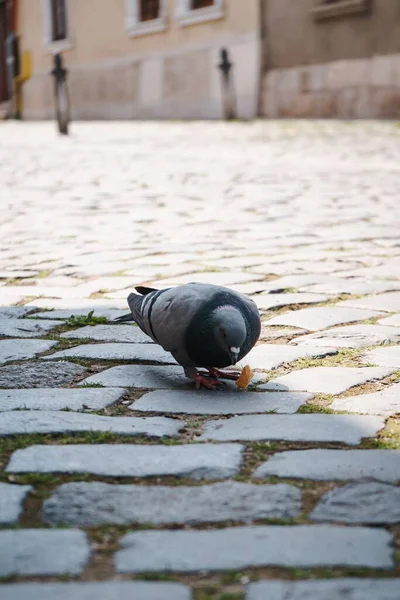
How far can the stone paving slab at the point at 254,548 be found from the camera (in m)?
1.81

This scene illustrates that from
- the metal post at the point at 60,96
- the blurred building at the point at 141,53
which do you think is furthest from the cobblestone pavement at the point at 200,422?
the blurred building at the point at 141,53

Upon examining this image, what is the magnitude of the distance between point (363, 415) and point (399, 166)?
7.67m

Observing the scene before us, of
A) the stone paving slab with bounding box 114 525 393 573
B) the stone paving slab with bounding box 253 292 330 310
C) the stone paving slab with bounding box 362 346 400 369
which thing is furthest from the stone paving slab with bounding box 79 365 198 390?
the stone paving slab with bounding box 114 525 393 573

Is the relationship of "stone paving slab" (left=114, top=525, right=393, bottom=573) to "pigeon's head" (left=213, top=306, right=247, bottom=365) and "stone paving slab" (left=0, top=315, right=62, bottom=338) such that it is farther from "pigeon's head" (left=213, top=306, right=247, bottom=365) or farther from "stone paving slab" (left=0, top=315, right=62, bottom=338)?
"stone paving slab" (left=0, top=315, right=62, bottom=338)

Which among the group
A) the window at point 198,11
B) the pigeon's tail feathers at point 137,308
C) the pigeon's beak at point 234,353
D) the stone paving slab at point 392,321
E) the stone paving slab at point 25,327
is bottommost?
the stone paving slab at point 392,321

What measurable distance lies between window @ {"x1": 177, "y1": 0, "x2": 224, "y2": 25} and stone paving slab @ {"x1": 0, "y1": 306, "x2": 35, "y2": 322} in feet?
51.9

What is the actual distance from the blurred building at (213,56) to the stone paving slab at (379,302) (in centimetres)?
1200

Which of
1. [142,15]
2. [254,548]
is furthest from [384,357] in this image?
[142,15]

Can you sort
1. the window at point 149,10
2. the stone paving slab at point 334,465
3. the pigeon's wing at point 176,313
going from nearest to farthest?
the stone paving slab at point 334,465 → the pigeon's wing at point 176,313 → the window at point 149,10

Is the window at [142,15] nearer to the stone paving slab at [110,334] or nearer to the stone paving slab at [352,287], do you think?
the stone paving slab at [352,287]

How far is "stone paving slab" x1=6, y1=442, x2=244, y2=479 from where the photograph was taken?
2.29 metres

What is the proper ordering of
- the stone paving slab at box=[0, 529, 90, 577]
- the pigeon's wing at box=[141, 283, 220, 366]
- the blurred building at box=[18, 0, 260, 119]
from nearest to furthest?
the stone paving slab at box=[0, 529, 90, 577] < the pigeon's wing at box=[141, 283, 220, 366] < the blurred building at box=[18, 0, 260, 119]

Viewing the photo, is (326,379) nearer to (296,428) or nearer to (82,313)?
(296,428)

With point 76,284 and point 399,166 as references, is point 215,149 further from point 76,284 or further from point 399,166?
point 76,284
